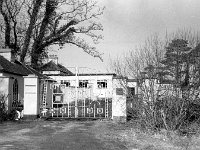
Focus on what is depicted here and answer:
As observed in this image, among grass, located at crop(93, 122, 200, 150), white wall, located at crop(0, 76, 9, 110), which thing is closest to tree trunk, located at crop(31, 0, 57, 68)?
white wall, located at crop(0, 76, 9, 110)

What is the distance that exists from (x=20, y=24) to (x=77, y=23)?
6155 mm

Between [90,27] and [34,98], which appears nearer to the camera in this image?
[34,98]

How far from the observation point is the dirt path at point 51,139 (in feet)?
28.5

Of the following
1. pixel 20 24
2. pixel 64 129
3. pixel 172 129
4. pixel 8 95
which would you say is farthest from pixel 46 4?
pixel 172 129

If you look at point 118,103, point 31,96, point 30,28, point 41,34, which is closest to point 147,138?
point 118,103

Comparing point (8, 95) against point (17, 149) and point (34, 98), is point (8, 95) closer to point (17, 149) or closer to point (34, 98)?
point (34, 98)

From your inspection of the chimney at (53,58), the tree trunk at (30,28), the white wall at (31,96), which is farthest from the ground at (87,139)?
the chimney at (53,58)

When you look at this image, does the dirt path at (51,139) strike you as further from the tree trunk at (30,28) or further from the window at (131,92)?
the tree trunk at (30,28)

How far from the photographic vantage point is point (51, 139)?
9.86 metres

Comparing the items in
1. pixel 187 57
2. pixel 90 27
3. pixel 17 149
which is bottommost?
pixel 17 149

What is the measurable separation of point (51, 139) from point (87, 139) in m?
1.11

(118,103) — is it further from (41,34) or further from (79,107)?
(41,34)

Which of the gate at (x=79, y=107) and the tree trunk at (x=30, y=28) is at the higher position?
the tree trunk at (x=30, y=28)

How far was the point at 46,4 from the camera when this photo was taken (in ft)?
109
